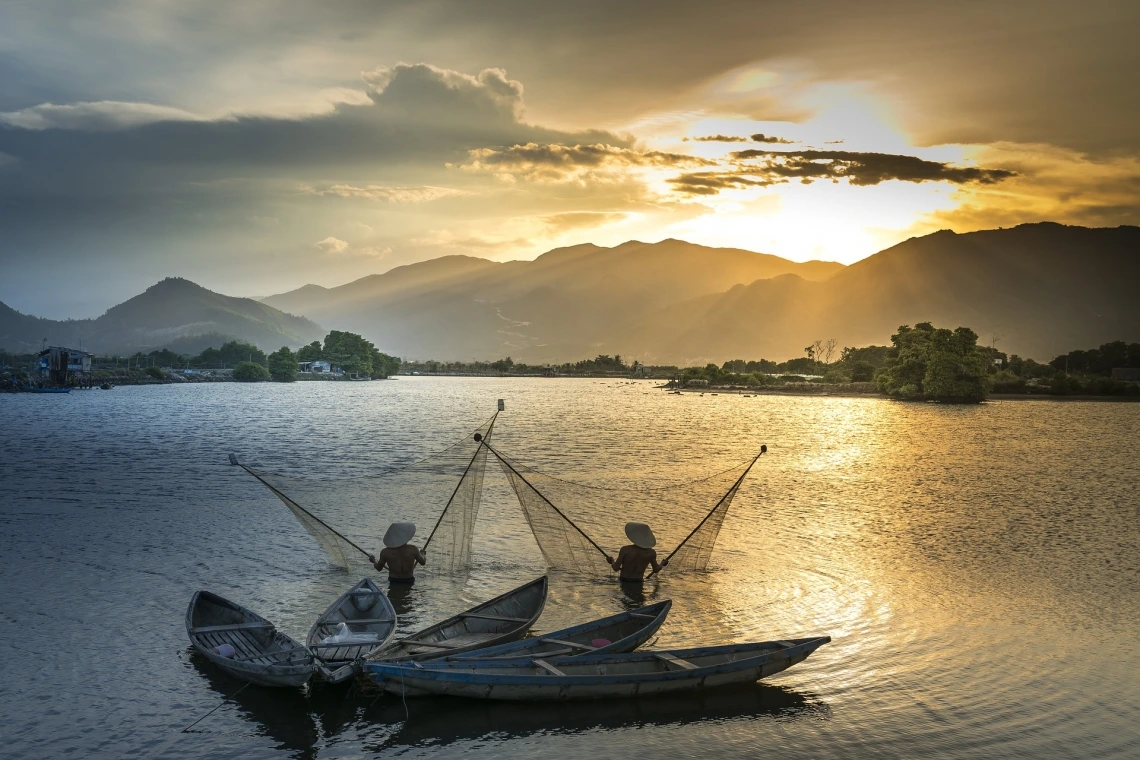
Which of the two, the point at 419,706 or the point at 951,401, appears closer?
the point at 419,706

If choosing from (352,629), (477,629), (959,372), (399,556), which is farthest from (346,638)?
(959,372)

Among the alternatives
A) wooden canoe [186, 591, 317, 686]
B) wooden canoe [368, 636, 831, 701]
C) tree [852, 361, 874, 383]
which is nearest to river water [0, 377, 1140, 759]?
wooden canoe [368, 636, 831, 701]

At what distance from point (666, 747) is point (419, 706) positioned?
3553mm

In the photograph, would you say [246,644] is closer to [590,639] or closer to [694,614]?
[590,639]

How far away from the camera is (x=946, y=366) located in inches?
4924

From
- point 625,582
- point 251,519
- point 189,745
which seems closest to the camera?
point 189,745

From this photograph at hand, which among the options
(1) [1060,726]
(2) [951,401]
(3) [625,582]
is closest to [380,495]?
(3) [625,582]

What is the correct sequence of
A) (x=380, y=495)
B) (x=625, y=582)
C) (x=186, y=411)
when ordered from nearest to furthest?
(x=625, y=582), (x=380, y=495), (x=186, y=411)

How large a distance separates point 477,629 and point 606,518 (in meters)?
14.2

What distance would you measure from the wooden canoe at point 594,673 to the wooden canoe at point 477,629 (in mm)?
655

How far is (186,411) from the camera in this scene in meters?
95.4

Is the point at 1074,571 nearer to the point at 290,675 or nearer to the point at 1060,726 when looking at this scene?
the point at 1060,726

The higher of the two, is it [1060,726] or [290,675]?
[290,675]

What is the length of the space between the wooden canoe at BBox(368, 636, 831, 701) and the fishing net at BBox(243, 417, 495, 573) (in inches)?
276
